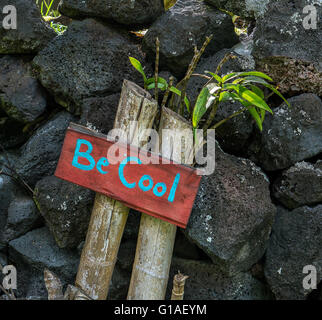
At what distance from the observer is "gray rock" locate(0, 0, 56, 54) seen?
1973 mm

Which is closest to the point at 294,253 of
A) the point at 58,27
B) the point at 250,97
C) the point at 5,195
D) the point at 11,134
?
the point at 250,97

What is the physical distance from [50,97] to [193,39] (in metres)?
0.76

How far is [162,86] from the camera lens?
169 cm

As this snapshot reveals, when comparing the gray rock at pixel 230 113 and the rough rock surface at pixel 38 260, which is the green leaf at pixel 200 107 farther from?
the rough rock surface at pixel 38 260

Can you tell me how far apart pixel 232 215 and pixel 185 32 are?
0.84 meters

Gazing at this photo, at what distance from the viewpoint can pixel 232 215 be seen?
174 cm

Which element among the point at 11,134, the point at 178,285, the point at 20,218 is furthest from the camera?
the point at 11,134

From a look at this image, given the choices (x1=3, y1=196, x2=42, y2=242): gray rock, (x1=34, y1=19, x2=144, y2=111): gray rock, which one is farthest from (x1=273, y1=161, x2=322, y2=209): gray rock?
(x1=3, y1=196, x2=42, y2=242): gray rock

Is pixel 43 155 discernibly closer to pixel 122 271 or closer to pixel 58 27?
pixel 122 271

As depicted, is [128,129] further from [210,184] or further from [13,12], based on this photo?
[13,12]

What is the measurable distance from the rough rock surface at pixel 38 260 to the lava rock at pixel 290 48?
1.24 m

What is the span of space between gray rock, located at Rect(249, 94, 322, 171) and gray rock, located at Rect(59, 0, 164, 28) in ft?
2.39

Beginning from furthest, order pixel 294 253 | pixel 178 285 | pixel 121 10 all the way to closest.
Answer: pixel 121 10
pixel 294 253
pixel 178 285
